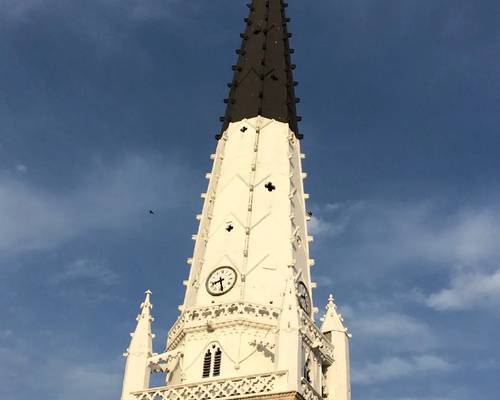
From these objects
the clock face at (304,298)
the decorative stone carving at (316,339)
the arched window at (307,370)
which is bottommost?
the arched window at (307,370)

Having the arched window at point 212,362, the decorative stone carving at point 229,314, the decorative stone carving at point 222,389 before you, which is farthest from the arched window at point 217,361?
the decorative stone carving at point 222,389

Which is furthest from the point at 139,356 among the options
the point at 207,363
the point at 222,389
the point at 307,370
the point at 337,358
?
the point at 337,358

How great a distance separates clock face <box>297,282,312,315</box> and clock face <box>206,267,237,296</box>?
2.67 m

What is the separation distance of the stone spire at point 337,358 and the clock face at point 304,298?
4.08 feet

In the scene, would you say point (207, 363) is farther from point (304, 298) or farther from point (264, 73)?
point (264, 73)

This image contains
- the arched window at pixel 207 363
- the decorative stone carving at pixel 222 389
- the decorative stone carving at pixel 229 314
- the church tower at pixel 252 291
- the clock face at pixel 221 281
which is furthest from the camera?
the clock face at pixel 221 281

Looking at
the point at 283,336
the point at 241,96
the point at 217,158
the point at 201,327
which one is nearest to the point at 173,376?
the point at 201,327

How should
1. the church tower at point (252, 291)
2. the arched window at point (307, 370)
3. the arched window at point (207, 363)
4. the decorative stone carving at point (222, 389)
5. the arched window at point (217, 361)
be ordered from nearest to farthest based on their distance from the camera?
the decorative stone carving at point (222, 389)
the church tower at point (252, 291)
the arched window at point (307, 370)
the arched window at point (217, 361)
the arched window at point (207, 363)

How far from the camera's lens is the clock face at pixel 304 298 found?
117 ft

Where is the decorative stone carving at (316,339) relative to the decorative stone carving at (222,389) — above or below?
above

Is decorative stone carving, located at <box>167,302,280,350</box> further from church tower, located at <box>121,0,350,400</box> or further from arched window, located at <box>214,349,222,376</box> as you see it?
arched window, located at <box>214,349,222,376</box>

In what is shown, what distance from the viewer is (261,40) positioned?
45906mm

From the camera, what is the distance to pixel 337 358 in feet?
118

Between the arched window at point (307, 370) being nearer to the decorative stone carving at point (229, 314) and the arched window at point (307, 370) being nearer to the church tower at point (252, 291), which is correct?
the church tower at point (252, 291)
